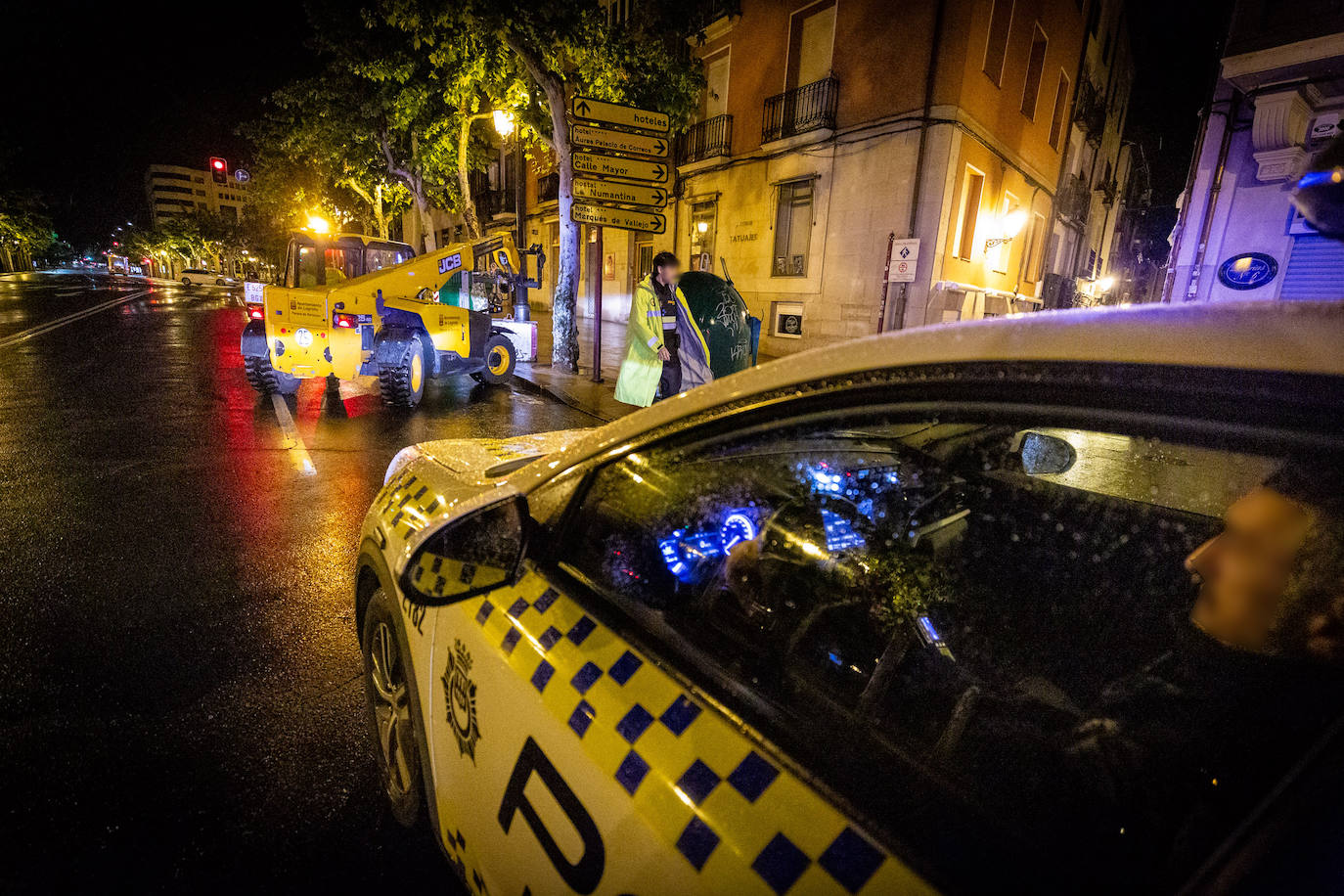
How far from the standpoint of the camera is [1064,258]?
769 inches

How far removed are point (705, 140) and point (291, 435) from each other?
1467 cm

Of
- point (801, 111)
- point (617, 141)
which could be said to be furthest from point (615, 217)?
point (801, 111)

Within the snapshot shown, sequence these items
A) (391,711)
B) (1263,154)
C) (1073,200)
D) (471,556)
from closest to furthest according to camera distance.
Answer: (471,556) → (391,711) → (1263,154) → (1073,200)

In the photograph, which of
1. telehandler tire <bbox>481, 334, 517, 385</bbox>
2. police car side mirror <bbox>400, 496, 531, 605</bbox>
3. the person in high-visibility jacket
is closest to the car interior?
police car side mirror <bbox>400, 496, 531, 605</bbox>

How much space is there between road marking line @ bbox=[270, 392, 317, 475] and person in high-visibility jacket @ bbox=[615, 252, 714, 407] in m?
3.05

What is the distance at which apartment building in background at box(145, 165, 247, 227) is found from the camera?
106 meters

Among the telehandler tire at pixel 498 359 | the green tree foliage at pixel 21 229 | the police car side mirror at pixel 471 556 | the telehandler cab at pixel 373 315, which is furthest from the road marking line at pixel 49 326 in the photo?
the green tree foliage at pixel 21 229

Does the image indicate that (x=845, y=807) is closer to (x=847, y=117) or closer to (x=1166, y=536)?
(x=1166, y=536)

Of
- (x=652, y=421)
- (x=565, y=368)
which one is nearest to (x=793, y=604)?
(x=652, y=421)

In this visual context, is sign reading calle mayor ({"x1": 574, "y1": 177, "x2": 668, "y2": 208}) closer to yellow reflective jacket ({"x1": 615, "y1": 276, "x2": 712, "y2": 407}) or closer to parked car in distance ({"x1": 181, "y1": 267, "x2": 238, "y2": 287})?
yellow reflective jacket ({"x1": 615, "y1": 276, "x2": 712, "y2": 407})

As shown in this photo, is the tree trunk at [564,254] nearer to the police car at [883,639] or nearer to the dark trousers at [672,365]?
the dark trousers at [672,365]

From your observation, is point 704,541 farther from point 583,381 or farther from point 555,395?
point 583,381

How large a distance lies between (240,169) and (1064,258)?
110 ft

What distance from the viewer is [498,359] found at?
32.3 ft
